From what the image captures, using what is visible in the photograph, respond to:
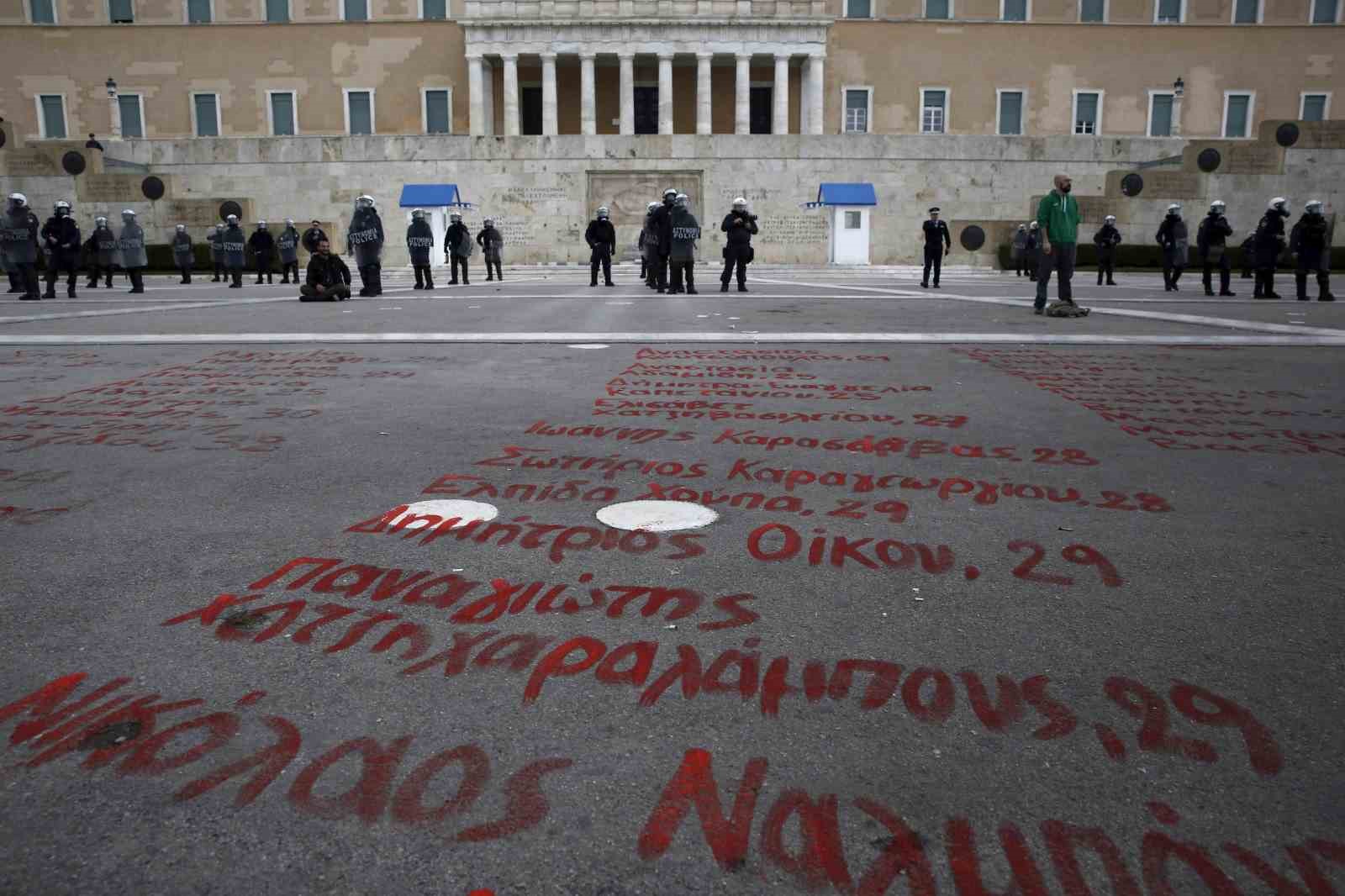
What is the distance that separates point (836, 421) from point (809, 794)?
431 cm

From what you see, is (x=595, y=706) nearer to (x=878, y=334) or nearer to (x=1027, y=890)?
(x=1027, y=890)

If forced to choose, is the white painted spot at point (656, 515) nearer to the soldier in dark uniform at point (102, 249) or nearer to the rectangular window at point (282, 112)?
the soldier in dark uniform at point (102, 249)

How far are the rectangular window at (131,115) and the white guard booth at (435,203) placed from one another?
81.7ft

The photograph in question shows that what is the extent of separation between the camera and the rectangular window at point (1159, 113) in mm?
54094

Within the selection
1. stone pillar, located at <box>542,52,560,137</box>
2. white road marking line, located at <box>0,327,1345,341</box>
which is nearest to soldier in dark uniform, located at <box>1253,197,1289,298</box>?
white road marking line, located at <box>0,327,1345,341</box>

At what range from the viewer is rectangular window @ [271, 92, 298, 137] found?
53844mm

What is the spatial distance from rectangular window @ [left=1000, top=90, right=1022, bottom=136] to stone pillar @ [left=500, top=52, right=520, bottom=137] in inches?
961

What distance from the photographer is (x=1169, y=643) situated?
2.80 m

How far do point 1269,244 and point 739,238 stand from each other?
9.08 metres

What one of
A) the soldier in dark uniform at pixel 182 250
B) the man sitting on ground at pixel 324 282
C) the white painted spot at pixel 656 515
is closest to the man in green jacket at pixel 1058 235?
the man sitting on ground at pixel 324 282

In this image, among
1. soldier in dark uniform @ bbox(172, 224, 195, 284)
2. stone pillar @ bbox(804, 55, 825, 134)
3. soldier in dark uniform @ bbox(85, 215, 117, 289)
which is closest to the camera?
soldier in dark uniform @ bbox(85, 215, 117, 289)

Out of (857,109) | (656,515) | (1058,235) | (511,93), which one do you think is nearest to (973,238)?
(857,109)

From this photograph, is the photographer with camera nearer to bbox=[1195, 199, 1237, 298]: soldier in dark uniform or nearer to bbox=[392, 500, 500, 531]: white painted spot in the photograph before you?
bbox=[1195, 199, 1237, 298]: soldier in dark uniform

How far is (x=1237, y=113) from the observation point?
54.0 meters
